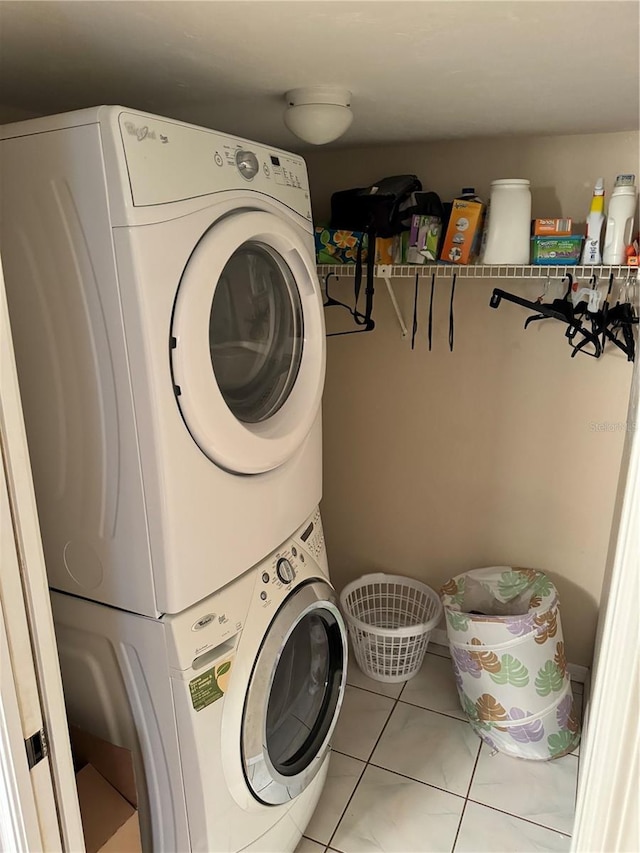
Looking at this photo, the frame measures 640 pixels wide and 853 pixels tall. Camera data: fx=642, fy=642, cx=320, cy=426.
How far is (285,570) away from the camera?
56.9 inches

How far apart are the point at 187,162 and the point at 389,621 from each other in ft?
6.25

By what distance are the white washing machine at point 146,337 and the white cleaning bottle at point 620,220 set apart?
871 mm

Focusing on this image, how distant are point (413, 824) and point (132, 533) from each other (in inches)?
47.8

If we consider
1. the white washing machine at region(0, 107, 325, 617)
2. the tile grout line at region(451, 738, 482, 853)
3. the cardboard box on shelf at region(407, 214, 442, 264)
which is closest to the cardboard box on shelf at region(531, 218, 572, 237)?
the cardboard box on shelf at region(407, 214, 442, 264)

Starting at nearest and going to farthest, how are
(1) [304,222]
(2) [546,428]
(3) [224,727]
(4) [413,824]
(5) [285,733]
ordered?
(3) [224,727]
(1) [304,222]
(5) [285,733]
(4) [413,824]
(2) [546,428]

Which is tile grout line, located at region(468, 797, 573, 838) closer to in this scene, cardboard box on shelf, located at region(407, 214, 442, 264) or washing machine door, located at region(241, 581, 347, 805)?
washing machine door, located at region(241, 581, 347, 805)

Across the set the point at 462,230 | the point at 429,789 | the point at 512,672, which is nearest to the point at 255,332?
the point at 462,230

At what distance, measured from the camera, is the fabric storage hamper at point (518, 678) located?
A: 1.87 metres

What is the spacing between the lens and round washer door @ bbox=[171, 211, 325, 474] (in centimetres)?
110

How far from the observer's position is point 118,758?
130 cm

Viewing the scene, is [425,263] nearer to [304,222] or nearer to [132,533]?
[304,222]

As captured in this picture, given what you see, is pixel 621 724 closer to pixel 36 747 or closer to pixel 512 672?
pixel 36 747

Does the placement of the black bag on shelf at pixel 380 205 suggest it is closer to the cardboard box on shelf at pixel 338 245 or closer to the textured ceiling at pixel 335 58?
the cardboard box on shelf at pixel 338 245

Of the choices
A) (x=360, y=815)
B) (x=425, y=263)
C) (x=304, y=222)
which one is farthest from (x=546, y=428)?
(x=360, y=815)
